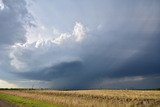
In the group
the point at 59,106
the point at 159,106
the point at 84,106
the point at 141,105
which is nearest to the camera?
the point at 159,106

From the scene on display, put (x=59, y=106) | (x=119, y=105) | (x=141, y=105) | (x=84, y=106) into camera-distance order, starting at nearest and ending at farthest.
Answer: (x=141, y=105)
(x=119, y=105)
(x=84, y=106)
(x=59, y=106)

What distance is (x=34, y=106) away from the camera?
4528 cm

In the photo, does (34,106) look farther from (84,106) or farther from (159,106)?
(159,106)

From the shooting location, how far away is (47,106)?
44.6 meters

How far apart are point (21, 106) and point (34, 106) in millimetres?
2099

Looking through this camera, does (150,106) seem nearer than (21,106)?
Yes

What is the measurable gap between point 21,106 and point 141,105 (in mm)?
19562

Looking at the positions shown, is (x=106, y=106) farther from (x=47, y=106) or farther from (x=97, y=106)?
(x=47, y=106)

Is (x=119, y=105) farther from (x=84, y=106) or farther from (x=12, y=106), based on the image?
(x=12, y=106)

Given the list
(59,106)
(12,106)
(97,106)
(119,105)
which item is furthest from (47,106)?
(119,105)

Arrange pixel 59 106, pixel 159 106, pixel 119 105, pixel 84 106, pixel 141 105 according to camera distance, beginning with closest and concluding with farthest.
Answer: pixel 159 106
pixel 141 105
pixel 119 105
pixel 84 106
pixel 59 106

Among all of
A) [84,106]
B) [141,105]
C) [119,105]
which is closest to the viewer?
[141,105]

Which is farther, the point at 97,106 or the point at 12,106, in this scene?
the point at 12,106

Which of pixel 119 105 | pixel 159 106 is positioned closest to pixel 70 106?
pixel 119 105
